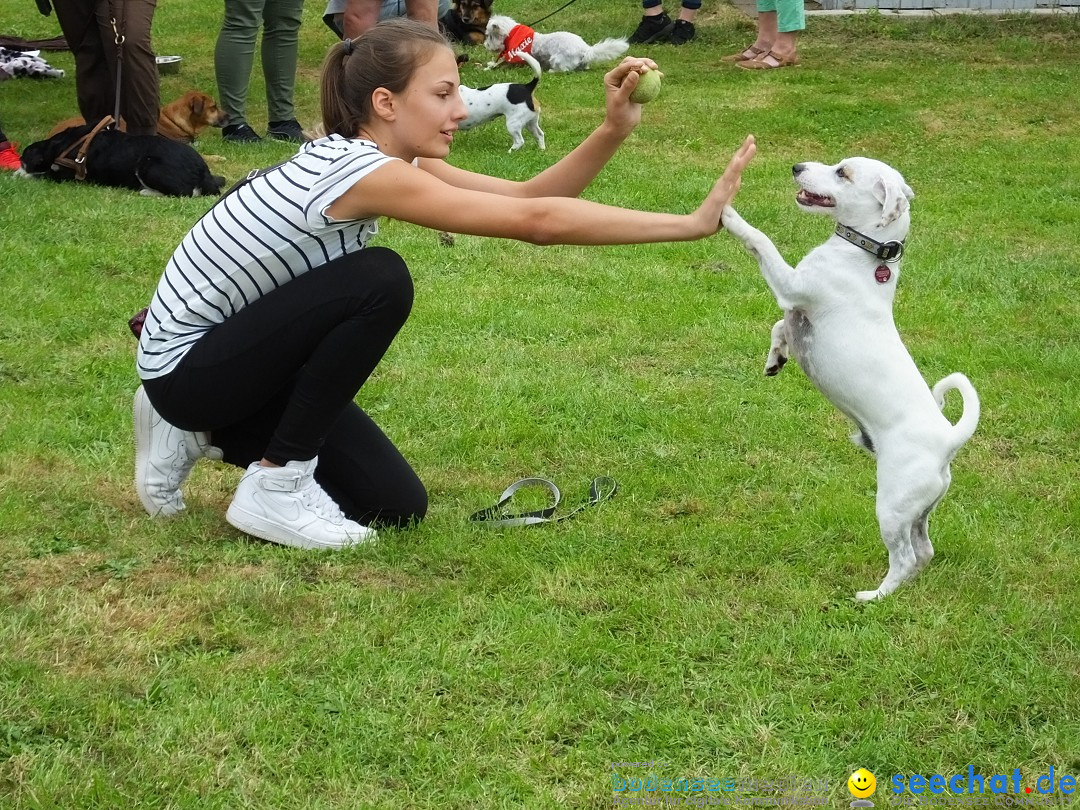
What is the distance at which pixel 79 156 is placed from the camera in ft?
23.4

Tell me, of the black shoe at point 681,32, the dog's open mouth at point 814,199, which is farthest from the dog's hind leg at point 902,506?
the black shoe at point 681,32

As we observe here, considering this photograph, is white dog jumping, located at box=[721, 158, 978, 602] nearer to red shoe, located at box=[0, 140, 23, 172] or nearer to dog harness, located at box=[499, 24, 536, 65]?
red shoe, located at box=[0, 140, 23, 172]

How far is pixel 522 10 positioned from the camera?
48.3ft

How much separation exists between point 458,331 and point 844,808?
3.24 meters

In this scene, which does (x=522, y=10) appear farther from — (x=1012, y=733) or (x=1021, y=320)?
(x=1012, y=733)

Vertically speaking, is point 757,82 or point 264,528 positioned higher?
point 264,528

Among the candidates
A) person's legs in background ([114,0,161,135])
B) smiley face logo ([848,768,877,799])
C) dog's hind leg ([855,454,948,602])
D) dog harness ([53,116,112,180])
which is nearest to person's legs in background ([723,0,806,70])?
person's legs in background ([114,0,161,135])

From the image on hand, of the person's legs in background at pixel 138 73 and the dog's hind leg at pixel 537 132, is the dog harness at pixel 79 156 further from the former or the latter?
the dog's hind leg at pixel 537 132

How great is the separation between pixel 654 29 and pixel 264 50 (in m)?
5.33

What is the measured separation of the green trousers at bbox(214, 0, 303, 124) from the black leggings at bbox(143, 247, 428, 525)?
5427mm

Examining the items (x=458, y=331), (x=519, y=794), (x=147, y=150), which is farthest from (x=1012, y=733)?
(x=147, y=150)

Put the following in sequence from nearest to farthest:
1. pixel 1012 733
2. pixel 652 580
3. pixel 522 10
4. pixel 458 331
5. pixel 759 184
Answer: pixel 1012 733
pixel 652 580
pixel 458 331
pixel 759 184
pixel 522 10

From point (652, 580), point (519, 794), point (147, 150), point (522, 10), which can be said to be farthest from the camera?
point (522, 10)

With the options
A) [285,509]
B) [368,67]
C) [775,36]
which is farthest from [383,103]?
[775,36]
